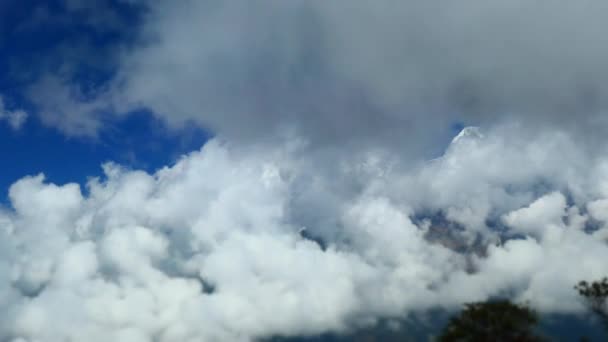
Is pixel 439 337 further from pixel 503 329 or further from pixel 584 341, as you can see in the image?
pixel 584 341

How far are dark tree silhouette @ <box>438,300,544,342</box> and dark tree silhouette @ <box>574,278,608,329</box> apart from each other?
1181 inches

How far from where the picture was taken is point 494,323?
349 feet

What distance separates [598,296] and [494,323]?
4033 cm

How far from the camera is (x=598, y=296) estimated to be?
12788cm

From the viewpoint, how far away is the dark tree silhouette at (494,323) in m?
105

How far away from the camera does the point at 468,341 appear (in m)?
107

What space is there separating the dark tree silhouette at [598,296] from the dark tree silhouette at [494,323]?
29990 mm

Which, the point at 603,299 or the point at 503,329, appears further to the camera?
the point at 603,299

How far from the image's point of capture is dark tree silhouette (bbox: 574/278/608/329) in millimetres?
126688

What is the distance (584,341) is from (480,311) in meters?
25.0

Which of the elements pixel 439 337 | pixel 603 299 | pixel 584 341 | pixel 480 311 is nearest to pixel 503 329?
pixel 480 311

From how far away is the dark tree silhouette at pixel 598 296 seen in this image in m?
127

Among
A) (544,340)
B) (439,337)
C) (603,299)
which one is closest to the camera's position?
(544,340)

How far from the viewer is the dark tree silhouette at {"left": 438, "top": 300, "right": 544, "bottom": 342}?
105062 mm
